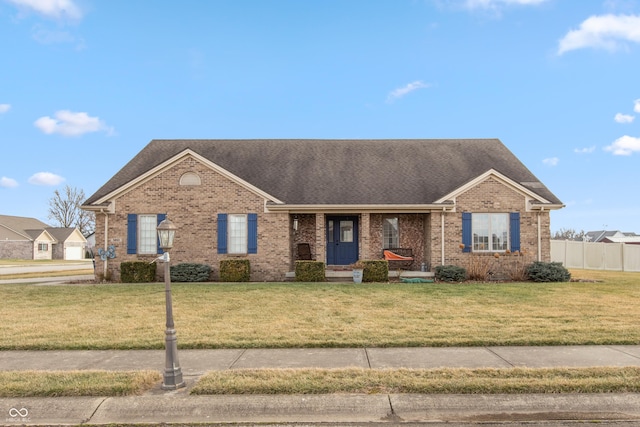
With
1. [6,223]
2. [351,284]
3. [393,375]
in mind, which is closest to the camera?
[393,375]

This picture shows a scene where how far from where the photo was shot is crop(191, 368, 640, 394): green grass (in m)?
5.40

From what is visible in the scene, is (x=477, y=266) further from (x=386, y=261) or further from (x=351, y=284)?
(x=351, y=284)

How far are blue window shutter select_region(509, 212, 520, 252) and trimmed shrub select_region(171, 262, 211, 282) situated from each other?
11.7 meters

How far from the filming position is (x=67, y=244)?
62812mm

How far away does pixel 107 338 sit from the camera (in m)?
8.09

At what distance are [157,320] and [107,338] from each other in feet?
5.50

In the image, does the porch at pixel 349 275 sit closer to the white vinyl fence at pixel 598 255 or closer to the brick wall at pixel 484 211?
the brick wall at pixel 484 211

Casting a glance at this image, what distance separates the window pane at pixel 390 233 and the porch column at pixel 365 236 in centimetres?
129

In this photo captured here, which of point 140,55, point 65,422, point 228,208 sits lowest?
point 65,422

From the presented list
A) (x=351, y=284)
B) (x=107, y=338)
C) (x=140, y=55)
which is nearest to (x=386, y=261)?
(x=351, y=284)

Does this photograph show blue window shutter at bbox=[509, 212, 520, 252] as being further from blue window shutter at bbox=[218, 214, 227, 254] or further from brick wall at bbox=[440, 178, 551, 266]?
blue window shutter at bbox=[218, 214, 227, 254]

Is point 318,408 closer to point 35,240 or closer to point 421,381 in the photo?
point 421,381

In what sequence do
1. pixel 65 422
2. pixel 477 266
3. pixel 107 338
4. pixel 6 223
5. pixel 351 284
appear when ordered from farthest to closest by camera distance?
pixel 6 223, pixel 477 266, pixel 351 284, pixel 107 338, pixel 65 422

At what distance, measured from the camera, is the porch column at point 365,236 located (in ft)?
60.2
